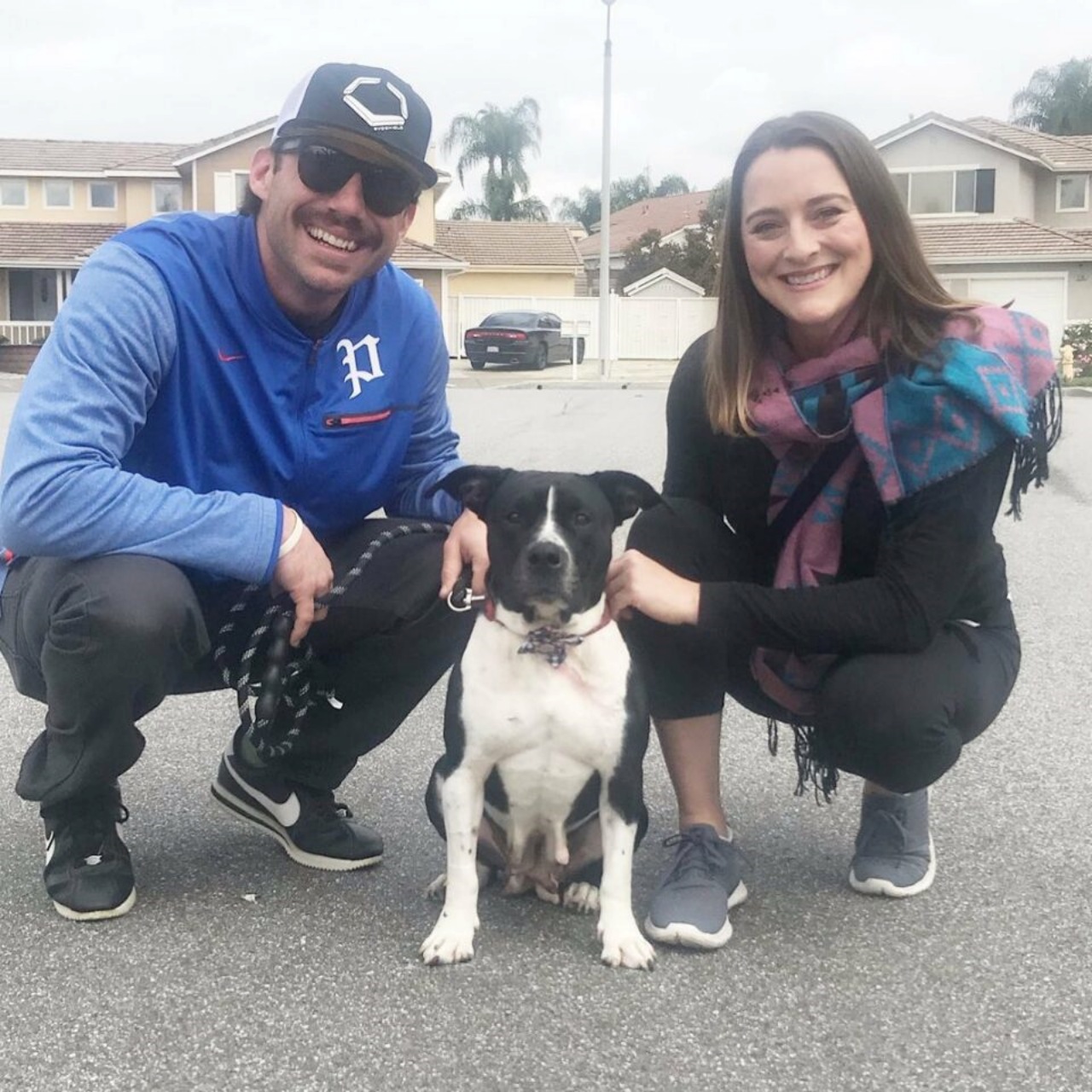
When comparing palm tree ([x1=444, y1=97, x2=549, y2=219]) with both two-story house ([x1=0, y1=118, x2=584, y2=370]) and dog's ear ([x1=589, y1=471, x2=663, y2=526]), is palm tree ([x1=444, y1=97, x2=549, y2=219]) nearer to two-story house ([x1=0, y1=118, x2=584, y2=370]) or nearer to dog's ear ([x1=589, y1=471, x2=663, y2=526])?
Result: two-story house ([x1=0, y1=118, x2=584, y2=370])

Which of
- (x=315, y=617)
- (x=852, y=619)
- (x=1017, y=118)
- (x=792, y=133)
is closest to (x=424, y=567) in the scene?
(x=315, y=617)

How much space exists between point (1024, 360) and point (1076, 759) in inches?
64.8

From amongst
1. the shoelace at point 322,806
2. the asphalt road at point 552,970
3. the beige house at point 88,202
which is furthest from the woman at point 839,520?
the beige house at point 88,202

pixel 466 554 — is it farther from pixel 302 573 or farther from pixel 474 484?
pixel 302 573

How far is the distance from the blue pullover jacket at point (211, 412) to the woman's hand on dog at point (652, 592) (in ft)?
2.40

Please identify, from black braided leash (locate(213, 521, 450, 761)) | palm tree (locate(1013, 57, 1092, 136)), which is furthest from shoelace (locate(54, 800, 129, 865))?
palm tree (locate(1013, 57, 1092, 136))

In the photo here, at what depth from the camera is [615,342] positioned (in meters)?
38.4

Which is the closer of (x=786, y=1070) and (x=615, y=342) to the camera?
(x=786, y=1070)

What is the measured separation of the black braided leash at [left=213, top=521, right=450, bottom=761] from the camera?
3174 millimetres

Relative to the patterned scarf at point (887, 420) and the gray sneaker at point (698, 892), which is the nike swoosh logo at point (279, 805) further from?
the patterned scarf at point (887, 420)

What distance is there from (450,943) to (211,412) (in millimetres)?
1276

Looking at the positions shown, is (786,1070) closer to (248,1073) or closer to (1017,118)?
(248,1073)

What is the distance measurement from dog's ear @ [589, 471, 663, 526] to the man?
1.09 feet

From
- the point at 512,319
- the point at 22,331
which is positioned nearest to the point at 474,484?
the point at 512,319
